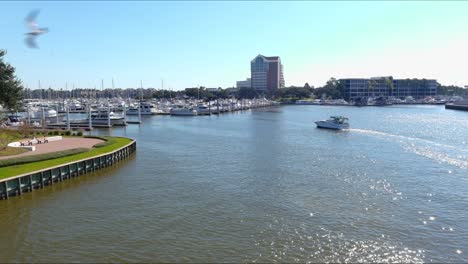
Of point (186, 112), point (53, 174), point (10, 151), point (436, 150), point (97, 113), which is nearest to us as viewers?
point (53, 174)

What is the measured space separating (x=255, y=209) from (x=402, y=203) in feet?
38.2

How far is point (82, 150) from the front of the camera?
4528 centimetres

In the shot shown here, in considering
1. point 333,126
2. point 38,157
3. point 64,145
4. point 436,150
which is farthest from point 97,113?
point 436,150

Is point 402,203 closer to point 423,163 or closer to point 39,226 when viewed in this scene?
point 423,163

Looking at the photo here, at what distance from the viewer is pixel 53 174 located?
1426 inches

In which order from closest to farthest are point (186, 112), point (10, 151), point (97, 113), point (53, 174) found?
point (53, 174) < point (10, 151) < point (97, 113) < point (186, 112)

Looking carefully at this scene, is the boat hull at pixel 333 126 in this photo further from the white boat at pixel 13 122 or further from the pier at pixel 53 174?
the white boat at pixel 13 122

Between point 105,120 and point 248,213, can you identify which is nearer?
point 248,213

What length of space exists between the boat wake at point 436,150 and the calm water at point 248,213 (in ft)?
2.44

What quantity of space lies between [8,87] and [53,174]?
21351 mm

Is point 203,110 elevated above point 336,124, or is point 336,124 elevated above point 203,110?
point 203,110

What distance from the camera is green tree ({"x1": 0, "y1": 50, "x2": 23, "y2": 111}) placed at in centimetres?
5051

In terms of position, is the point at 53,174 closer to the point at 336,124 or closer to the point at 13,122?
the point at 13,122

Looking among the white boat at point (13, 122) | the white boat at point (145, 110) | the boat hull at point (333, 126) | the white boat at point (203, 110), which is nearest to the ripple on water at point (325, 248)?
the boat hull at point (333, 126)
